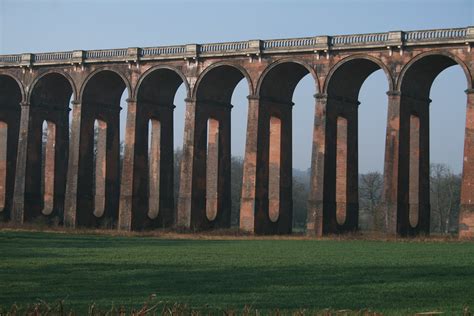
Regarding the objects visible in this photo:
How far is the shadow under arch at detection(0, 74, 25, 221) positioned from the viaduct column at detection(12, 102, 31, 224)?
8.77ft

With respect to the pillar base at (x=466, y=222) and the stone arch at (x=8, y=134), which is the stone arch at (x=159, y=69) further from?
the pillar base at (x=466, y=222)

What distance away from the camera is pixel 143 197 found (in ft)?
196

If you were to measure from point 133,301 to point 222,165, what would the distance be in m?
38.6

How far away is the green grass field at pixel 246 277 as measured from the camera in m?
19.5

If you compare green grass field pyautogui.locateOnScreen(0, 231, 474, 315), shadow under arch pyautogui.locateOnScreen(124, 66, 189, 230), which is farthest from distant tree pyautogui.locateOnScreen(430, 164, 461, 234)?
green grass field pyautogui.locateOnScreen(0, 231, 474, 315)

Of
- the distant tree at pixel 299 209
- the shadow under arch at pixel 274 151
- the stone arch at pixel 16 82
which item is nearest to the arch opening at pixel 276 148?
the shadow under arch at pixel 274 151

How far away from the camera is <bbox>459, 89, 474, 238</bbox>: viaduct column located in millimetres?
47062

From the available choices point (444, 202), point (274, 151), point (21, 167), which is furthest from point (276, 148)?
point (444, 202)

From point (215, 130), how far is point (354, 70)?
393 inches

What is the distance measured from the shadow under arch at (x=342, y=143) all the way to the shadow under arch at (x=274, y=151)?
85.7 inches

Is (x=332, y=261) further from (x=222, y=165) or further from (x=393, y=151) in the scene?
(x=222, y=165)

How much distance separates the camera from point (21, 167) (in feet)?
208

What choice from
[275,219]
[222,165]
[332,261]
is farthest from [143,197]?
[332,261]

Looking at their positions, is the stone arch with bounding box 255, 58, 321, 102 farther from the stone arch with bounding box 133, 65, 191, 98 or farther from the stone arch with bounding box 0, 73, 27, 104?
the stone arch with bounding box 0, 73, 27, 104
